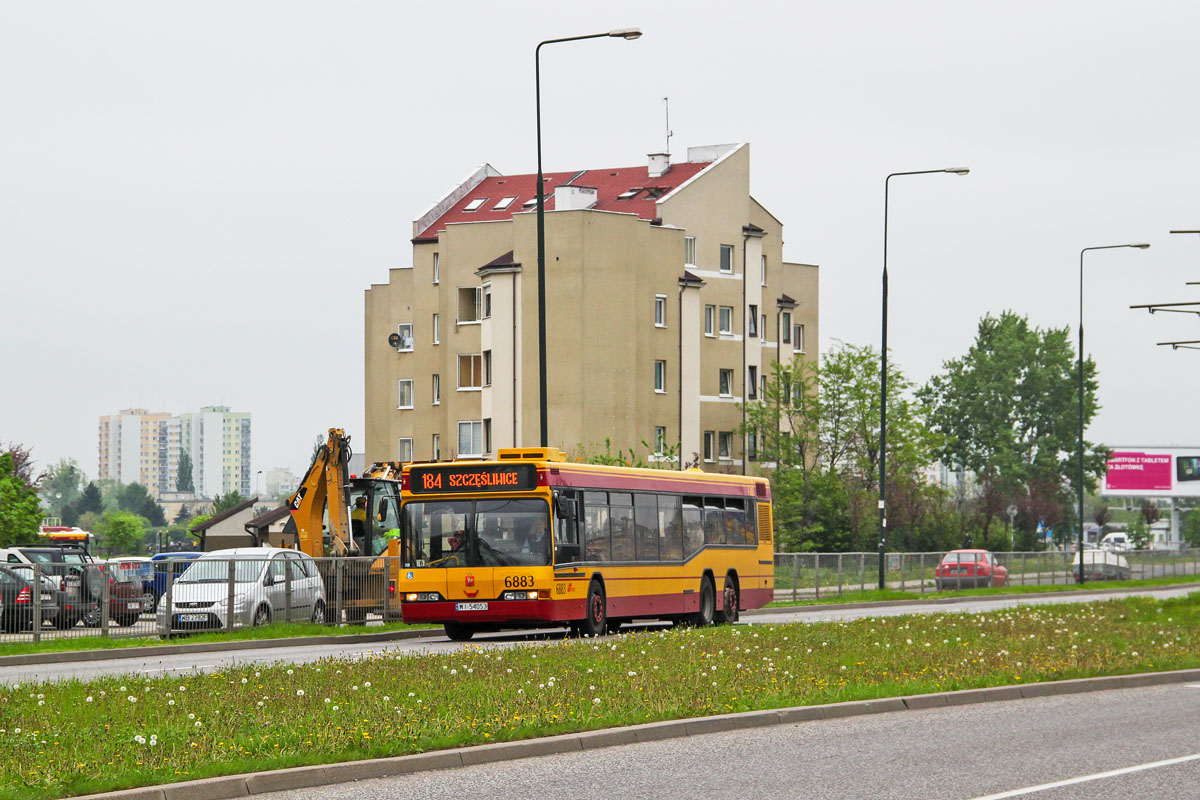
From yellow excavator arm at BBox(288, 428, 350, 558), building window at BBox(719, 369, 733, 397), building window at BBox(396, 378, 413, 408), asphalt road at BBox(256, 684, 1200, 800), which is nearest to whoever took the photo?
asphalt road at BBox(256, 684, 1200, 800)

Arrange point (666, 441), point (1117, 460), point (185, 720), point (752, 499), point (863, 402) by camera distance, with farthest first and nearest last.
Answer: point (1117, 460)
point (863, 402)
point (666, 441)
point (752, 499)
point (185, 720)

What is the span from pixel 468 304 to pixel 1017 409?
56.2m

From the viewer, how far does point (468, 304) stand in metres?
71.8

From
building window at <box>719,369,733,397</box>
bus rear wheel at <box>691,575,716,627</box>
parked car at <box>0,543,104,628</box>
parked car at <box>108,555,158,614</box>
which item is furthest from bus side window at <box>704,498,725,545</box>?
building window at <box>719,369,733,397</box>

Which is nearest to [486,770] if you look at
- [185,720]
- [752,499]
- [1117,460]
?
[185,720]

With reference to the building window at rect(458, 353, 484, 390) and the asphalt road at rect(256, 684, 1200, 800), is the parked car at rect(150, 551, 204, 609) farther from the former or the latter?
the building window at rect(458, 353, 484, 390)

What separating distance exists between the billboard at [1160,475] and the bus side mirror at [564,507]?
121703 mm

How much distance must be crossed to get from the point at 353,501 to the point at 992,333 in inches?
3500

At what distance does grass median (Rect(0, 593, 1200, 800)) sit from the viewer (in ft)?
36.8

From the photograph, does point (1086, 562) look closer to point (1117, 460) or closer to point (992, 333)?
point (992, 333)

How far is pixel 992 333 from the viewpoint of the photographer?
391ft

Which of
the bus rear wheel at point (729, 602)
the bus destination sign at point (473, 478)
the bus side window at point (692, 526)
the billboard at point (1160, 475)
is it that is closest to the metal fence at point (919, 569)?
the bus rear wheel at point (729, 602)

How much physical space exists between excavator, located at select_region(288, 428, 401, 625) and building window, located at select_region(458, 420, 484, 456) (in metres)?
32.5

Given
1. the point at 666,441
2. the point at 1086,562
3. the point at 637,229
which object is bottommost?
the point at 1086,562
